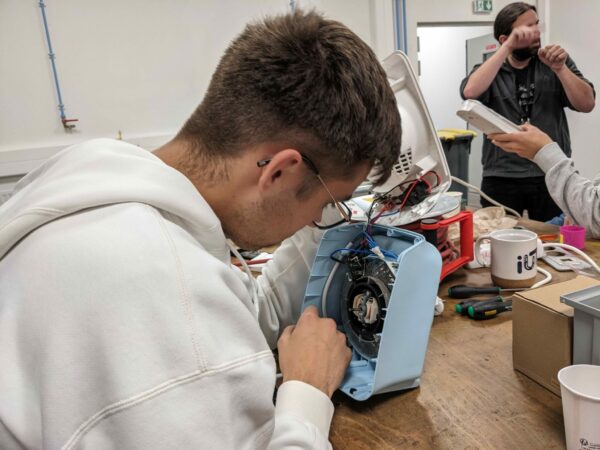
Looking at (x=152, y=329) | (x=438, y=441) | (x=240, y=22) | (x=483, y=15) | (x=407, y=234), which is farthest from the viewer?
(x=483, y=15)

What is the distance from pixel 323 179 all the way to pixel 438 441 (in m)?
0.40

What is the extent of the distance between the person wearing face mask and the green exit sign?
5.80ft

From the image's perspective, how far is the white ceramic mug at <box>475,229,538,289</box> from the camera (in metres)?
1.03

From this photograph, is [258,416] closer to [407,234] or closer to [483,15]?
[407,234]

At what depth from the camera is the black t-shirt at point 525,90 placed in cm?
219

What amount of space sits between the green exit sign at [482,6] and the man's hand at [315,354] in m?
3.80

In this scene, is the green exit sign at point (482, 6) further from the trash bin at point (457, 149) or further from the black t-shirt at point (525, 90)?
the black t-shirt at point (525, 90)

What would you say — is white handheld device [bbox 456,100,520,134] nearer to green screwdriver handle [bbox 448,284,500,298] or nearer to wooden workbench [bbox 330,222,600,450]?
green screwdriver handle [bbox 448,284,500,298]

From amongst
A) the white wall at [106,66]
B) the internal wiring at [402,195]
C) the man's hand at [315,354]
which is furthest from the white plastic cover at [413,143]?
the white wall at [106,66]

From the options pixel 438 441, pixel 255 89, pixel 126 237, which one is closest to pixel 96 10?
pixel 255 89

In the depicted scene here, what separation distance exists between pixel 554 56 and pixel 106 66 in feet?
8.15

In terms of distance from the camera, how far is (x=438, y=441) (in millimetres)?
601

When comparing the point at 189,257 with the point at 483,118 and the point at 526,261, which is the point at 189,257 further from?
the point at 483,118

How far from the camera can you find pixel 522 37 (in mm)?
2074
